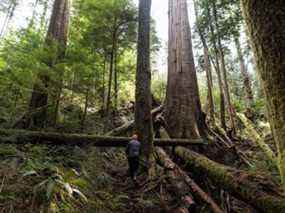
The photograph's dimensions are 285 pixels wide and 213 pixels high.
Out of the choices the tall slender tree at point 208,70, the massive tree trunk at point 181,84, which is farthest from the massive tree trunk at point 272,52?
the tall slender tree at point 208,70

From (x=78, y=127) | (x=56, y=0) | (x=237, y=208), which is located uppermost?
(x=56, y=0)

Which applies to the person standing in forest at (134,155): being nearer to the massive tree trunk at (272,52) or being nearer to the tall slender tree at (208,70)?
the massive tree trunk at (272,52)

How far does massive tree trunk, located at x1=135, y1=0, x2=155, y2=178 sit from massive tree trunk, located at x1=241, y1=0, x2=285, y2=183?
16.0ft

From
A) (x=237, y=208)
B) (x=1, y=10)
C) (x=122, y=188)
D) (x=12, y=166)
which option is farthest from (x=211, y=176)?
(x=1, y=10)

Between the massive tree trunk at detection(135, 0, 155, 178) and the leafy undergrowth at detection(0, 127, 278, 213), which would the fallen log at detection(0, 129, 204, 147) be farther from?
the massive tree trunk at detection(135, 0, 155, 178)

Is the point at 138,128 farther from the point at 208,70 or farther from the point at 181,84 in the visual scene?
the point at 208,70

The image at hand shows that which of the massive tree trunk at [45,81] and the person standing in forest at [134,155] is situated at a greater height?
the massive tree trunk at [45,81]

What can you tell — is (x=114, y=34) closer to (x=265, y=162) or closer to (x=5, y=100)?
(x=5, y=100)

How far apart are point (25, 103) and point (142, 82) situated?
4.09m

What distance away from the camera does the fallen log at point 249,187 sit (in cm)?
312

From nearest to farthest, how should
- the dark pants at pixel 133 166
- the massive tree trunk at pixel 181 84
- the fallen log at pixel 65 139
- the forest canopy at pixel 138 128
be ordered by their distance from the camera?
1. the forest canopy at pixel 138 128
2. the fallen log at pixel 65 139
3. the dark pants at pixel 133 166
4. the massive tree trunk at pixel 181 84

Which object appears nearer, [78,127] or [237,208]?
[237,208]

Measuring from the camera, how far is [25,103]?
26.2ft

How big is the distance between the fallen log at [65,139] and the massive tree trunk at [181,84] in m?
0.80
